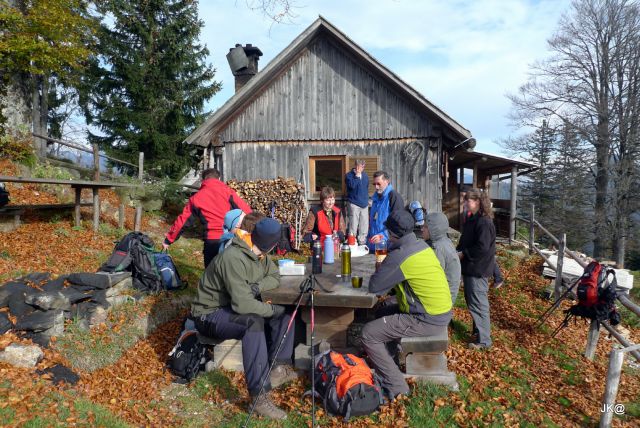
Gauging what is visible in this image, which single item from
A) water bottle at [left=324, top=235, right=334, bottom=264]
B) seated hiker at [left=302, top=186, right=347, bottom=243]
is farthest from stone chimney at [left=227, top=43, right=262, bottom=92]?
water bottle at [left=324, top=235, right=334, bottom=264]

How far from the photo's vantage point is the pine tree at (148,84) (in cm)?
1709

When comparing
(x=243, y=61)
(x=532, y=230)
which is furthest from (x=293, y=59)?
(x=532, y=230)

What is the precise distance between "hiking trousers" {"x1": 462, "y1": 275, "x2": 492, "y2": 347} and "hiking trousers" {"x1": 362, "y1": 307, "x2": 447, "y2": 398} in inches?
64.5

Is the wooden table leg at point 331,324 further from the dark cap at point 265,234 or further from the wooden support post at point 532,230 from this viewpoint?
the wooden support post at point 532,230

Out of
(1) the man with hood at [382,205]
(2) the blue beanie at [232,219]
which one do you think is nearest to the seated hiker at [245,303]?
(2) the blue beanie at [232,219]

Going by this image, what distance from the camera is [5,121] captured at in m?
12.6

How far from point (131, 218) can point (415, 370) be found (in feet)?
35.8

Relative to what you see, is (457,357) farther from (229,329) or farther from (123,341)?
(123,341)

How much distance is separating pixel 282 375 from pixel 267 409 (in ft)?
2.54

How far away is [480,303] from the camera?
553 centimetres

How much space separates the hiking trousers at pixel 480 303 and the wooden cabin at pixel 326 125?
5.82 meters

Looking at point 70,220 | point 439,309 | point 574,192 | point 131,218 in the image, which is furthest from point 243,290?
point 574,192

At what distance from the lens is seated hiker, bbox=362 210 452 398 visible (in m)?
4.07

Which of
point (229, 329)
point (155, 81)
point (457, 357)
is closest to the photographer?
point (229, 329)
